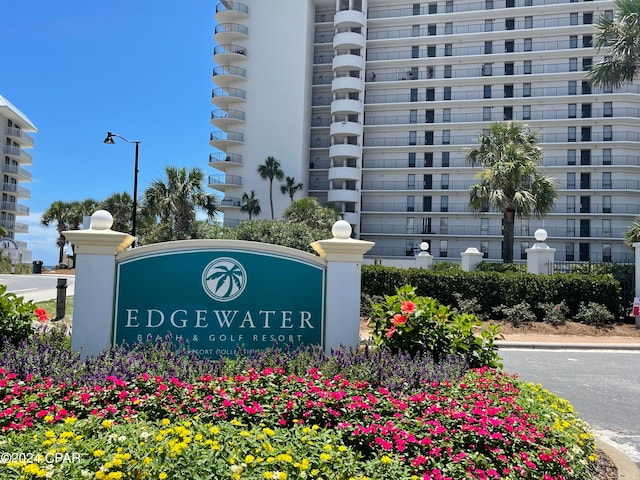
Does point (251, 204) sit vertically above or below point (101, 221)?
above

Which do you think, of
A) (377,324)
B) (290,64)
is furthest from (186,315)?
(290,64)

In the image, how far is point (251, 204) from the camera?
54219mm

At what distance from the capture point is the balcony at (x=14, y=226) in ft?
213

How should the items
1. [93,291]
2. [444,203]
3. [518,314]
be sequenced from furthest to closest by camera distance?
[444,203] → [518,314] → [93,291]

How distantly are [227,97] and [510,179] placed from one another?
1466 inches

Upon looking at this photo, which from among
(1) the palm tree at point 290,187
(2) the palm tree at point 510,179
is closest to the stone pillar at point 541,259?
(2) the palm tree at point 510,179

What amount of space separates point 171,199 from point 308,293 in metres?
30.8

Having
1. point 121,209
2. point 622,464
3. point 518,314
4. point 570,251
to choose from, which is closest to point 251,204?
point 121,209

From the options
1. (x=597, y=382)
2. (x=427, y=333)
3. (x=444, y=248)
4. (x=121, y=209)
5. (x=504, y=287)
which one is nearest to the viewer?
(x=427, y=333)

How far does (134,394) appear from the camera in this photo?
161 inches

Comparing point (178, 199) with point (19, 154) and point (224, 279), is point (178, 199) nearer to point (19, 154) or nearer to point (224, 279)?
point (224, 279)

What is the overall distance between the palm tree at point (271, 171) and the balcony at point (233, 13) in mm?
17156

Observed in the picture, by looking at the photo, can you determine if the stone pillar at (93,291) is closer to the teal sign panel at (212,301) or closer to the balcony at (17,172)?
the teal sign panel at (212,301)

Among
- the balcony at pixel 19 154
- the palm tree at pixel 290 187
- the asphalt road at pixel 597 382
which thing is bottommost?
the asphalt road at pixel 597 382
